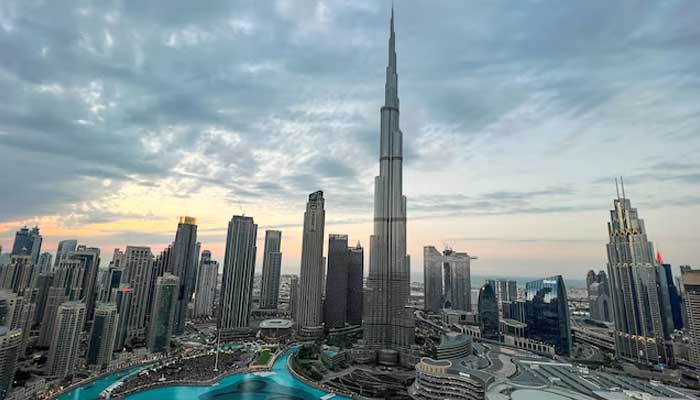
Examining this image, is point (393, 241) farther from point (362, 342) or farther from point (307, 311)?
point (307, 311)

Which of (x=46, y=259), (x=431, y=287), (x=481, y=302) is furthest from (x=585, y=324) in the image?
(x=46, y=259)

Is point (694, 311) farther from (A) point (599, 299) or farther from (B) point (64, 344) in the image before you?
(B) point (64, 344)

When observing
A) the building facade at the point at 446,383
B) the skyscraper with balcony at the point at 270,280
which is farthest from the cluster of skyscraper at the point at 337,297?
the skyscraper with balcony at the point at 270,280

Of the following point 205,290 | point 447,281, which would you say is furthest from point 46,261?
point 447,281

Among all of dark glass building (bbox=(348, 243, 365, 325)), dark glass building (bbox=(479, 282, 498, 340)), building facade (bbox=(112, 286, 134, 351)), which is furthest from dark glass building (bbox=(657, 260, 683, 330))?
building facade (bbox=(112, 286, 134, 351))

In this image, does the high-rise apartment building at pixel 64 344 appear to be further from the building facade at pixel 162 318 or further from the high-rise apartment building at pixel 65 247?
the high-rise apartment building at pixel 65 247

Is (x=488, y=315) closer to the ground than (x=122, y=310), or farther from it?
farther from it
